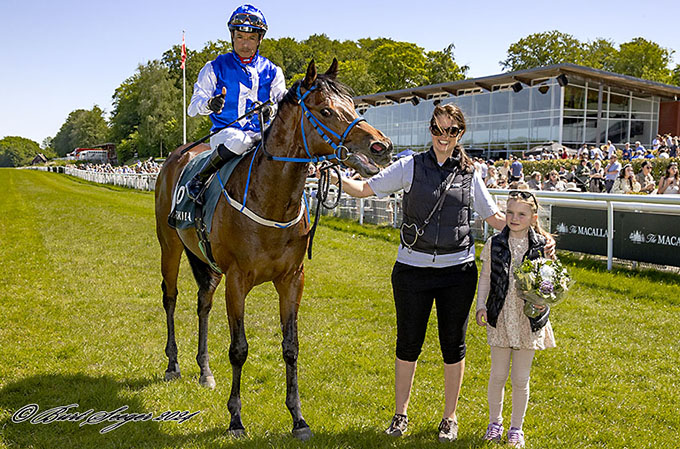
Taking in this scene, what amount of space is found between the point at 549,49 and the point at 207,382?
65.2 m

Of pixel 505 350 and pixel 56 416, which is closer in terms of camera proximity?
pixel 505 350

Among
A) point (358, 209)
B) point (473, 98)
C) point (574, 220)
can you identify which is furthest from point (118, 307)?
point (473, 98)

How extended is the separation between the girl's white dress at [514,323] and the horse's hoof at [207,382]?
2277 mm

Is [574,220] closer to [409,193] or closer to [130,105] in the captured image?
[409,193]

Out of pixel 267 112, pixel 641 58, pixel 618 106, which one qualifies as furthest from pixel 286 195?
pixel 641 58

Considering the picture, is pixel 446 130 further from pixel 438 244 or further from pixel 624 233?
pixel 624 233

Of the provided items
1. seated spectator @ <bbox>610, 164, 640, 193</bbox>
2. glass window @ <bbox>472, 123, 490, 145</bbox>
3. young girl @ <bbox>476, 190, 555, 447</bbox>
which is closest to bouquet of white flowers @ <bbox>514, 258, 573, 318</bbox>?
young girl @ <bbox>476, 190, 555, 447</bbox>

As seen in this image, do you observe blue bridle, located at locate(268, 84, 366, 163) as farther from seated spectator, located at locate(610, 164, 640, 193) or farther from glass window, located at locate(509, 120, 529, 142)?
glass window, located at locate(509, 120, 529, 142)

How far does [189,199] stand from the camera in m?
4.27

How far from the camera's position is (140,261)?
968cm

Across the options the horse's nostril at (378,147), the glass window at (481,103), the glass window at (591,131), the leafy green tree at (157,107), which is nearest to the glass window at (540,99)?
the glass window at (591,131)

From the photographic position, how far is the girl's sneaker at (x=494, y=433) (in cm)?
350

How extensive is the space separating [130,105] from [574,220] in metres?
88.9

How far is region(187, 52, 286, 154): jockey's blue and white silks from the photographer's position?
13.1ft
